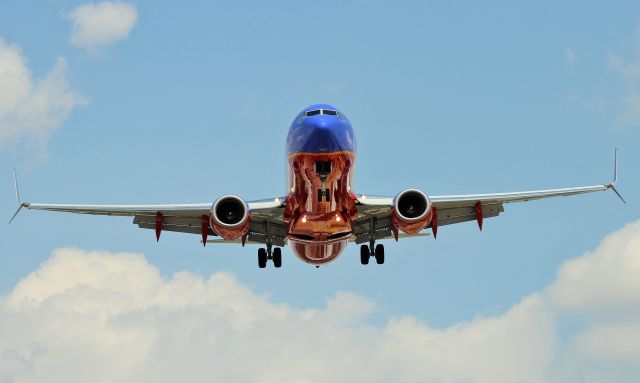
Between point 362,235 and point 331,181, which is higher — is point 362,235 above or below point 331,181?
below

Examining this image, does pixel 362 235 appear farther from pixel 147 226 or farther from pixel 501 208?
pixel 147 226

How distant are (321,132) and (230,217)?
4901mm

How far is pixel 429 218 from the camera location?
32688 mm

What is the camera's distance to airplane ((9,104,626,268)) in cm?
3092

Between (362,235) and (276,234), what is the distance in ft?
10.7

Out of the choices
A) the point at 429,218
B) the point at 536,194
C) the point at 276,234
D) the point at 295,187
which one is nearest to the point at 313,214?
the point at 295,187

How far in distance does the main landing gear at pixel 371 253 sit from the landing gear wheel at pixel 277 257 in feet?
10.5

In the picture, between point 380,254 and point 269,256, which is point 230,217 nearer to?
point 269,256

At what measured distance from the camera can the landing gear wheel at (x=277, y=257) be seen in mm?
40438

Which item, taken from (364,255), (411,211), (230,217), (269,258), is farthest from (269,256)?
(411,211)

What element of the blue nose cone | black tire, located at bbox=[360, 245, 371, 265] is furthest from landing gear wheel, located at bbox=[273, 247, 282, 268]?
the blue nose cone

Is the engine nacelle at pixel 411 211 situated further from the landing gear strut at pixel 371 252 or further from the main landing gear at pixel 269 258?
the main landing gear at pixel 269 258

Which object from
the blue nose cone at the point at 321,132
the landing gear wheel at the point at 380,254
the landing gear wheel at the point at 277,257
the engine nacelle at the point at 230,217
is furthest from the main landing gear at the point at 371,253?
the blue nose cone at the point at 321,132

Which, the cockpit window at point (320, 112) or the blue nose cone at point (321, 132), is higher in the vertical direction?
the cockpit window at point (320, 112)
